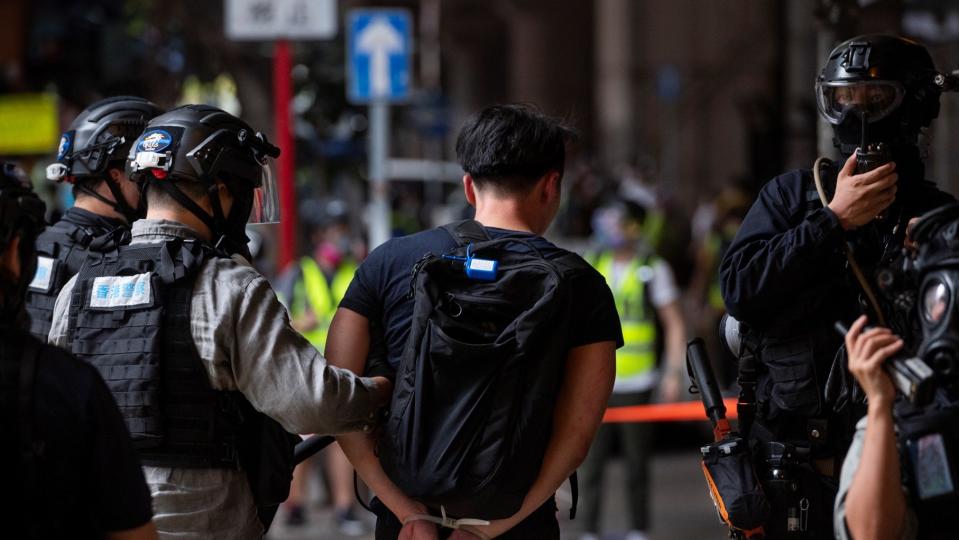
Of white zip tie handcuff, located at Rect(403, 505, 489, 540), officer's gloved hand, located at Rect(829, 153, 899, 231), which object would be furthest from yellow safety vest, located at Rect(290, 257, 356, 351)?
officer's gloved hand, located at Rect(829, 153, 899, 231)

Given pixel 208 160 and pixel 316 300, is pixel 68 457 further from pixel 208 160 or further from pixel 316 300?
pixel 316 300

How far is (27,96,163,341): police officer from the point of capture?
15.8 ft

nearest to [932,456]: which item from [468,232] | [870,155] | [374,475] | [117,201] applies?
[870,155]

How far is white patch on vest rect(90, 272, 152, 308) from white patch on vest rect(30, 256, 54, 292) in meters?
1.10

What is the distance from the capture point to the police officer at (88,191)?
4812 mm

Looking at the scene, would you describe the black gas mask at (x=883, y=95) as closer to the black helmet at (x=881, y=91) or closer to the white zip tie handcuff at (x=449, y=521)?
the black helmet at (x=881, y=91)

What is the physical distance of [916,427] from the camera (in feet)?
9.68

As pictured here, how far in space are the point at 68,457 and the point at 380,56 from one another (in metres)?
7.87

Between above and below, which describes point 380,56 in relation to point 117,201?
above

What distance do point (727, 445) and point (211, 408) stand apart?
1397 millimetres

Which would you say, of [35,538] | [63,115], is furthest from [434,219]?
[35,538]

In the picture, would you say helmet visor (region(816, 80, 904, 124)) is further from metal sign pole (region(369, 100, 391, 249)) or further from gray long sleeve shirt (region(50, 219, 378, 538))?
metal sign pole (region(369, 100, 391, 249))

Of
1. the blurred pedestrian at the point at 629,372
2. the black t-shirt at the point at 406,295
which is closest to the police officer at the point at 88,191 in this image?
the black t-shirt at the point at 406,295

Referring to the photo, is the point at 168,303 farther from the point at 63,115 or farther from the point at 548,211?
the point at 63,115
